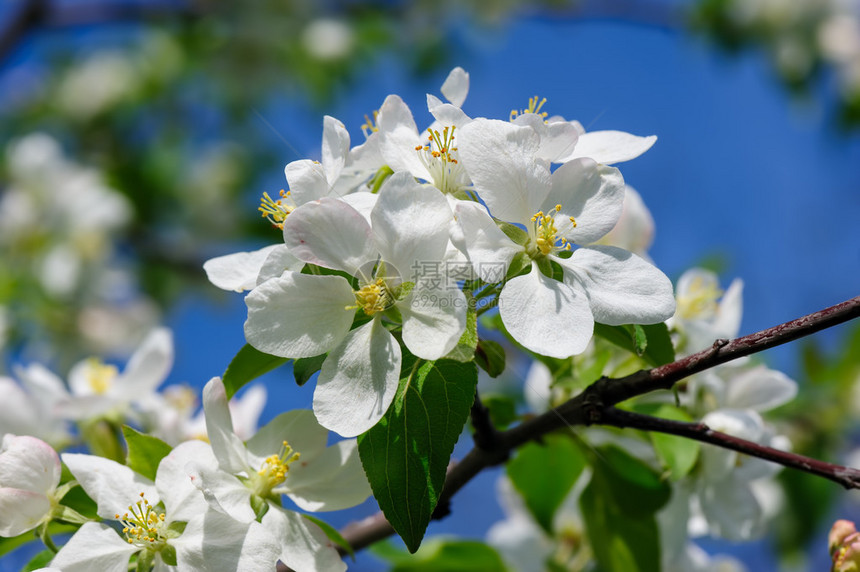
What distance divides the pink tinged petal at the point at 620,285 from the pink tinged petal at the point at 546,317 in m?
0.02

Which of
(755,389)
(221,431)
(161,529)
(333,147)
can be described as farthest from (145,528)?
(755,389)

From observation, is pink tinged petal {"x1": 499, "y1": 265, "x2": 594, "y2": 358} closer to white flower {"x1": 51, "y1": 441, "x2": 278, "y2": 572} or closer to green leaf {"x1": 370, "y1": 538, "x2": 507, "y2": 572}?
white flower {"x1": 51, "y1": 441, "x2": 278, "y2": 572}

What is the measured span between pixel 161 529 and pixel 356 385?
0.92ft

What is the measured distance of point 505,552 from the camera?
5.22ft

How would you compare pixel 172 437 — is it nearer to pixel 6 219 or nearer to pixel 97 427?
pixel 97 427

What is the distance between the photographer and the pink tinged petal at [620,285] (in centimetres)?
80

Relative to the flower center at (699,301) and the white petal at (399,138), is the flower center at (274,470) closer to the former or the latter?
the white petal at (399,138)

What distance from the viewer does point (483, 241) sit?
0.79 meters

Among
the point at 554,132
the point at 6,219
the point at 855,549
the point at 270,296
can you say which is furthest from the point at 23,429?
the point at 6,219

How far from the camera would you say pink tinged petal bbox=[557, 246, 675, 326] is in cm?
80

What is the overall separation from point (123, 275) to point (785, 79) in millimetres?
3578

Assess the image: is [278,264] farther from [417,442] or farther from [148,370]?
[148,370]

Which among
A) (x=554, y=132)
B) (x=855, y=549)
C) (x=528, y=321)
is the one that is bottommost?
(x=855, y=549)

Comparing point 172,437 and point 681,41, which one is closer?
point 172,437
